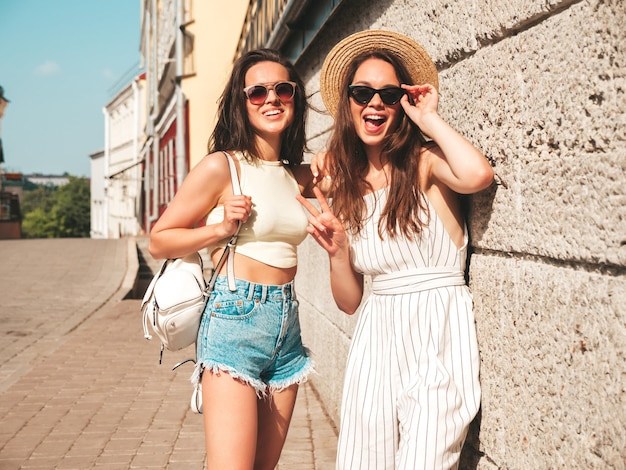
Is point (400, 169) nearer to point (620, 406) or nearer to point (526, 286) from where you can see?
point (526, 286)

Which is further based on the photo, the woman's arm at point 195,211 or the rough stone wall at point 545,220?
the woman's arm at point 195,211

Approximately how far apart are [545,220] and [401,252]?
55cm

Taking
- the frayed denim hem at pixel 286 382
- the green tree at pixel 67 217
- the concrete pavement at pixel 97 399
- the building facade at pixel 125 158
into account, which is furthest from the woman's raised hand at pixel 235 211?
the green tree at pixel 67 217

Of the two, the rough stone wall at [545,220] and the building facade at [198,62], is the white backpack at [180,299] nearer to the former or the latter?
the rough stone wall at [545,220]

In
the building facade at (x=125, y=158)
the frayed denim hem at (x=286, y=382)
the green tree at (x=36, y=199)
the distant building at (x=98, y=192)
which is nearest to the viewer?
the frayed denim hem at (x=286, y=382)

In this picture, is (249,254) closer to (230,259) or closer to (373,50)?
(230,259)

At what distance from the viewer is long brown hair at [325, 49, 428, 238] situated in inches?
99.6

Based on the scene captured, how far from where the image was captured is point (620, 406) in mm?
1818

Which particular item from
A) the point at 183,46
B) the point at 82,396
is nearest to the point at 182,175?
the point at 183,46

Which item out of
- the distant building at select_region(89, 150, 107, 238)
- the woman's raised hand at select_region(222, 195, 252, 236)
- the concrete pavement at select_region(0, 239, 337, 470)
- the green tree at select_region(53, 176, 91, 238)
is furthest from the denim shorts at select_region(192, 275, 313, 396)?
the green tree at select_region(53, 176, 91, 238)

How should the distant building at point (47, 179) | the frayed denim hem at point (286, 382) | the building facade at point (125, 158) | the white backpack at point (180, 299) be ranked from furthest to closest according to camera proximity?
the distant building at point (47, 179) → the building facade at point (125, 158) → the frayed denim hem at point (286, 382) → the white backpack at point (180, 299)

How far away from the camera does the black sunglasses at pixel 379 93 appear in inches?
105

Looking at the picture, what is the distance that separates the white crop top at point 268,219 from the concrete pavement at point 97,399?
201 cm

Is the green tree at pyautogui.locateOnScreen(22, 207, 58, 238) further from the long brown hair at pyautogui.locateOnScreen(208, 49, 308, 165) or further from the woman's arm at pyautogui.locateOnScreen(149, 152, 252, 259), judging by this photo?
the woman's arm at pyautogui.locateOnScreen(149, 152, 252, 259)
